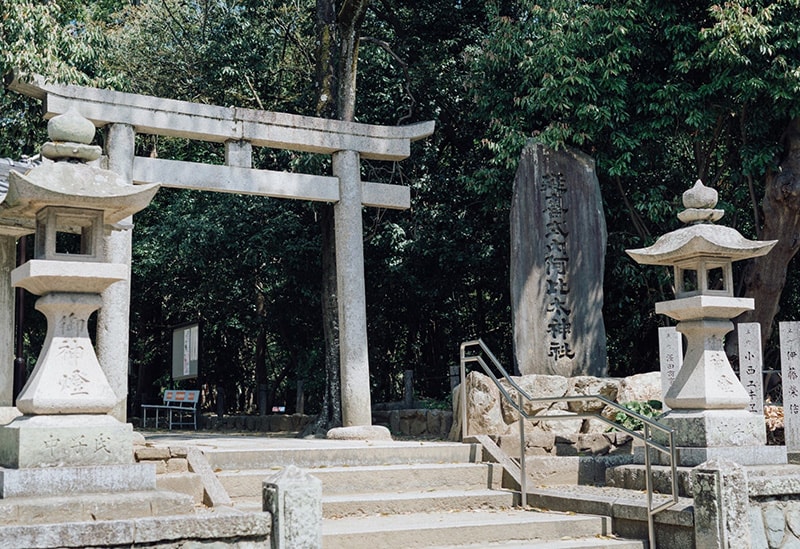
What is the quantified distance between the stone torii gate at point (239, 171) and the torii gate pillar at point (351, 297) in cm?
1

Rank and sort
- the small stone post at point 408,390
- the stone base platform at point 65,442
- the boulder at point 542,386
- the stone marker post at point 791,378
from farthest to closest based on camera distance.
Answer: the small stone post at point 408,390
the boulder at point 542,386
the stone marker post at point 791,378
the stone base platform at point 65,442

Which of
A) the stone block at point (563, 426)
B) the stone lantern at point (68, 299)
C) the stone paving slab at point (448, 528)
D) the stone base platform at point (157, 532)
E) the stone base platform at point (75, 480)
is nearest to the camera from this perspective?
the stone base platform at point (157, 532)

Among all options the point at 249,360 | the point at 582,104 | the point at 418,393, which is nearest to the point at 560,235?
the point at 582,104

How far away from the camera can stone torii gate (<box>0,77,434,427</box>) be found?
10250 mm

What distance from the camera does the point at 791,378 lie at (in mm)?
9820

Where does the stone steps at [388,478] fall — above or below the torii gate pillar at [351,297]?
below

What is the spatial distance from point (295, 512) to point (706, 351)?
4.02m

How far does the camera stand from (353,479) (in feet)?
26.3

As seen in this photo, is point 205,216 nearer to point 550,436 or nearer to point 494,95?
point 494,95

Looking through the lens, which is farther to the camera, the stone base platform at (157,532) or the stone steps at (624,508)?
the stone steps at (624,508)

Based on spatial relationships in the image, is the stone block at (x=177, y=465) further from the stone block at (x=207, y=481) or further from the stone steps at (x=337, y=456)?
the stone steps at (x=337, y=456)

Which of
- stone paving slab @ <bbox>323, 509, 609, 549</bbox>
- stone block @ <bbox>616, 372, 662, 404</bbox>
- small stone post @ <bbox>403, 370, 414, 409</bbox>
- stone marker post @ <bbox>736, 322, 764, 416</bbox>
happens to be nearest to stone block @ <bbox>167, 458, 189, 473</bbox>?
stone paving slab @ <bbox>323, 509, 609, 549</bbox>

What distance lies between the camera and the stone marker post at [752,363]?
10.3 meters

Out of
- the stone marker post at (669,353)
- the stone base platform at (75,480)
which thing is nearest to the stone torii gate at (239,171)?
the stone marker post at (669,353)
